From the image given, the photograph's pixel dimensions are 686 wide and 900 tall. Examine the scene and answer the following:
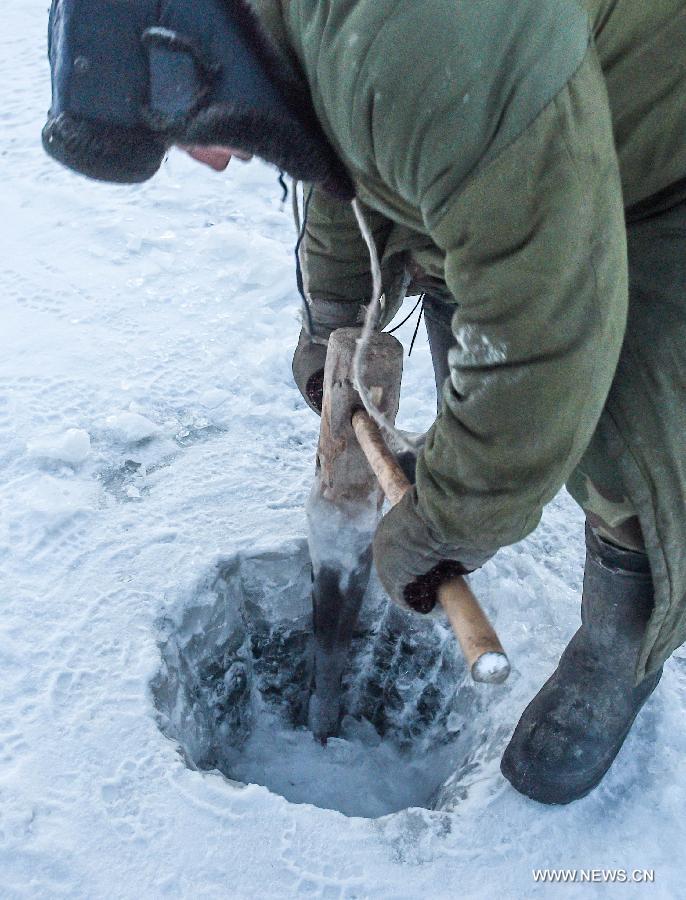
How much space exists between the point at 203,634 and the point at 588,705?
1.01m

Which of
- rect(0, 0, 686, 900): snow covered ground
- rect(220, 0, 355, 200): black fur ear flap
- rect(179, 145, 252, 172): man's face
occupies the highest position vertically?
rect(220, 0, 355, 200): black fur ear flap

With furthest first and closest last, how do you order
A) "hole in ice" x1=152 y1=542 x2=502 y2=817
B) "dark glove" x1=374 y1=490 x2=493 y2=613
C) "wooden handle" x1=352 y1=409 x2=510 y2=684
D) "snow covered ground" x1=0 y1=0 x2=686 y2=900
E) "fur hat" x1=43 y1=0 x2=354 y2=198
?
"hole in ice" x1=152 y1=542 x2=502 y2=817
"snow covered ground" x1=0 y1=0 x2=686 y2=900
"dark glove" x1=374 y1=490 x2=493 y2=613
"wooden handle" x1=352 y1=409 x2=510 y2=684
"fur hat" x1=43 y1=0 x2=354 y2=198

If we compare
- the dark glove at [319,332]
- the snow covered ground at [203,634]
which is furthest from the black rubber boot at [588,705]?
the dark glove at [319,332]

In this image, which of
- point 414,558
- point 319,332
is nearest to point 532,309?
point 414,558

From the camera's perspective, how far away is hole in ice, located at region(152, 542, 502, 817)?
7.52 feet

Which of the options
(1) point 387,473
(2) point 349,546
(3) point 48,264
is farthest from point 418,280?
(3) point 48,264

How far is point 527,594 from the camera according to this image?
2350 millimetres

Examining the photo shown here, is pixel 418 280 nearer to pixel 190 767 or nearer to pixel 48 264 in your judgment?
pixel 190 767

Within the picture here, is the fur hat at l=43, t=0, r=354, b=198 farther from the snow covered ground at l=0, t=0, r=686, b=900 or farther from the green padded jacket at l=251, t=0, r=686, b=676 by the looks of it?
the snow covered ground at l=0, t=0, r=686, b=900

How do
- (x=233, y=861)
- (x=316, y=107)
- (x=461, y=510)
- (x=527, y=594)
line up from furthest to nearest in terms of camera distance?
(x=527, y=594)
(x=233, y=861)
(x=461, y=510)
(x=316, y=107)

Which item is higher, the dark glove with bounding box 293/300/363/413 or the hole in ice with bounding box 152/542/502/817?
the dark glove with bounding box 293/300/363/413

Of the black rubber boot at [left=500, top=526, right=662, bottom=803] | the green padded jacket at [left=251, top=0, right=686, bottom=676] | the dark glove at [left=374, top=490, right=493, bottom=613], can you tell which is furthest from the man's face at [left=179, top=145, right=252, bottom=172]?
the black rubber boot at [left=500, top=526, right=662, bottom=803]

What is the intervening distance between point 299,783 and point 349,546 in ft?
2.59

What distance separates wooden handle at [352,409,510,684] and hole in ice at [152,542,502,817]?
1.96ft
